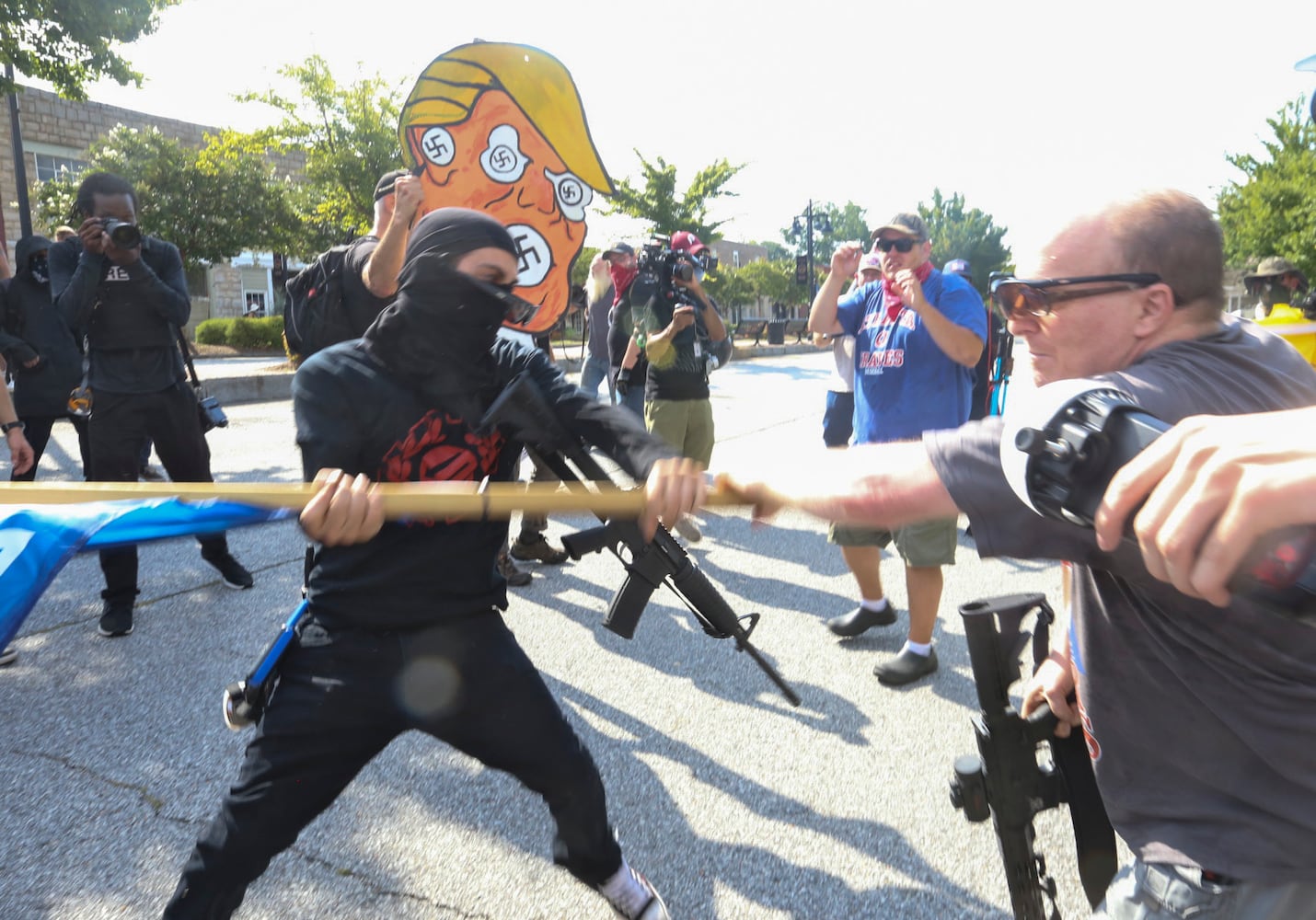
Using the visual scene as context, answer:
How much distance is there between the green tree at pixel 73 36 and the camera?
9430 mm

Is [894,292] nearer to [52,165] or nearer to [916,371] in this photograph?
[916,371]

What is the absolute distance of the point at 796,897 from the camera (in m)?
2.42

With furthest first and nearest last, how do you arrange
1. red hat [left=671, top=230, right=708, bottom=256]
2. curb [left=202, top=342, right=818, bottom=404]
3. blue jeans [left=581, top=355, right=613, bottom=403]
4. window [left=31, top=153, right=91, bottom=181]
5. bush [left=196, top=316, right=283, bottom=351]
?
1. window [left=31, top=153, right=91, bottom=181]
2. bush [left=196, top=316, right=283, bottom=351]
3. curb [left=202, top=342, right=818, bottom=404]
4. blue jeans [left=581, top=355, right=613, bottom=403]
5. red hat [left=671, top=230, right=708, bottom=256]

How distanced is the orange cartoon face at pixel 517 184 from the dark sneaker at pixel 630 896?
3690 millimetres

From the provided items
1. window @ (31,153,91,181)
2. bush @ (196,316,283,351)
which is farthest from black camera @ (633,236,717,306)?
window @ (31,153,91,181)

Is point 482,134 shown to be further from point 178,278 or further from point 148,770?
point 148,770

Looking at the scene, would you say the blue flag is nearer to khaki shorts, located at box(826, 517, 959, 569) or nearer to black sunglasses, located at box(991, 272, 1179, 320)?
black sunglasses, located at box(991, 272, 1179, 320)

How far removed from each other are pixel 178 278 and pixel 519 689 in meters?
3.66

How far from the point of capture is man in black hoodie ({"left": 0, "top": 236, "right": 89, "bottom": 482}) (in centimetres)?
538

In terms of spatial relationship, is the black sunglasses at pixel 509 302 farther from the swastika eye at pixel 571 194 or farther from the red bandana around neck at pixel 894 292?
the swastika eye at pixel 571 194

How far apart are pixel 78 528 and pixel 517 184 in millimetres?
4367

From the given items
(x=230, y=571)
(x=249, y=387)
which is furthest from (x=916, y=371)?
(x=249, y=387)

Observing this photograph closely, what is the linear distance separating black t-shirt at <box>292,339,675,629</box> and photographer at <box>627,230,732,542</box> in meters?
3.58

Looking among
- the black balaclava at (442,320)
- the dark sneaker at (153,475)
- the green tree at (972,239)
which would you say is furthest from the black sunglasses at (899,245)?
the green tree at (972,239)
